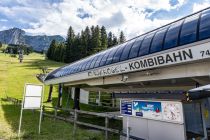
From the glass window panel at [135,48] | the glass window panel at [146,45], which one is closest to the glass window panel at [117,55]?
the glass window panel at [135,48]

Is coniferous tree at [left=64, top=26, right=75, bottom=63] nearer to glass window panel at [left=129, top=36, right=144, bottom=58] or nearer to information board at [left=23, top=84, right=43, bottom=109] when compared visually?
glass window panel at [left=129, top=36, right=144, bottom=58]

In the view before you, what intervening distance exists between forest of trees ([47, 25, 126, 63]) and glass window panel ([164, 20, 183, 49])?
6707cm

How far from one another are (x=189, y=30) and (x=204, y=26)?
0.96 meters

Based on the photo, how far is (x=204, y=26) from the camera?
12125 millimetres

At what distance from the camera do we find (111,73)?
1944 centimetres

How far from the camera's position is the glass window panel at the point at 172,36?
13.6m

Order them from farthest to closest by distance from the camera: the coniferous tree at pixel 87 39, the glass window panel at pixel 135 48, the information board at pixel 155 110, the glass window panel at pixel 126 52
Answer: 1. the coniferous tree at pixel 87 39
2. the glass window panel at pixel 126 52
3. the glass window panel at pixel 135 48
4. the information board at pixel 155 110

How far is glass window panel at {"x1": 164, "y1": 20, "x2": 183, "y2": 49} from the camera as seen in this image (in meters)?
13.6

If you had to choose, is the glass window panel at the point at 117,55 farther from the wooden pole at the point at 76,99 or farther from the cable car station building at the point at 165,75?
the wooden pole at the point at 76,99

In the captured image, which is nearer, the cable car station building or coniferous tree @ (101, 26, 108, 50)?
the cable car station building

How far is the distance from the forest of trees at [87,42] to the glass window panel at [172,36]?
220 ft

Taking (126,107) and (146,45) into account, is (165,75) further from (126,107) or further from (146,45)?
(126,107)

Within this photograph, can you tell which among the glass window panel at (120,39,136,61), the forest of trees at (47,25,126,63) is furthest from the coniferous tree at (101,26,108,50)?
the glass window panel at (120,39,136,61)

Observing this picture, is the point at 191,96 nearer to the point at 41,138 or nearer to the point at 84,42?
the point at 41,138
